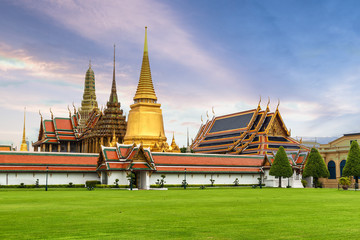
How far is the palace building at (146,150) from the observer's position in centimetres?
5531

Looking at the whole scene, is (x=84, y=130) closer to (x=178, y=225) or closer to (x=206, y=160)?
(x=206, y=160)

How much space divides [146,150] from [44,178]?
→ 1248cm

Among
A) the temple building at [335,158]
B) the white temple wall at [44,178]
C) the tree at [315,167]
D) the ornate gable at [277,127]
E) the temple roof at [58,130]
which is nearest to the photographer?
the white temple wall at [44,178]

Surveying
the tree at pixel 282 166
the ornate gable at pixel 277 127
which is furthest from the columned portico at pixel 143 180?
the ornate gable at pixel 277 127

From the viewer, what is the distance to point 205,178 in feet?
203

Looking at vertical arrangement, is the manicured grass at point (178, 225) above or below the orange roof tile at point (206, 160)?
below

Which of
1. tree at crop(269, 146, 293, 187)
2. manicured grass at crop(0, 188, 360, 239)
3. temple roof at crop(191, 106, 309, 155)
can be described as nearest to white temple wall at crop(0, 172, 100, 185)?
tree at crop(269, 146, 293, 187)

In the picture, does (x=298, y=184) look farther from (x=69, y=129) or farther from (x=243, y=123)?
(x=69, y=129)

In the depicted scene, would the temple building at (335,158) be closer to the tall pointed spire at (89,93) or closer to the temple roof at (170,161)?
the temple roof at (170,161)

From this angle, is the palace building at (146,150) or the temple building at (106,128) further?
the temple building at (106,128)

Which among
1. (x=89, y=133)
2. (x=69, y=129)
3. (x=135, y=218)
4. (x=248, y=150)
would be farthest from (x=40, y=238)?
(x=69, y=129)

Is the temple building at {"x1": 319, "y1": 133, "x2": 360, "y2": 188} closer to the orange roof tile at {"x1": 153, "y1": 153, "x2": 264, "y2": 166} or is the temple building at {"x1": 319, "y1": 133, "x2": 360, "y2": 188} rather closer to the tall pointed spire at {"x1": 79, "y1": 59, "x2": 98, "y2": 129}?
the orange roof tile at {"x1": 153, "y1": 153, "x2": 264, "y2": 166}

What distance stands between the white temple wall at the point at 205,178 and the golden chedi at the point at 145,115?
77.3ft

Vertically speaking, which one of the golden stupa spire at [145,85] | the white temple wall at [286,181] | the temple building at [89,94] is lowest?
the white temple wall at [286,181]
